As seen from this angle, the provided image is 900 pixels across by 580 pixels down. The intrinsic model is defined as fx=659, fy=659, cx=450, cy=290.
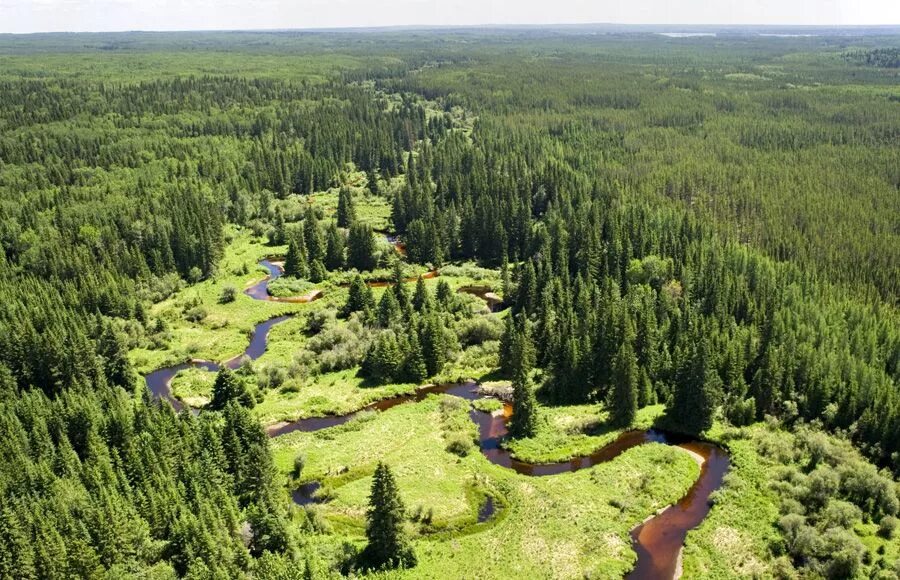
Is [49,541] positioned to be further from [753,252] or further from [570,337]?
[753,252]

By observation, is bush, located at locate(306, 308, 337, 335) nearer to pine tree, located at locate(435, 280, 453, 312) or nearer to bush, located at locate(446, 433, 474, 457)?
pine tree, located at locate(435, 280, 453, 312)

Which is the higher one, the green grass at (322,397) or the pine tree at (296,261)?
the pine tree at (296,261)

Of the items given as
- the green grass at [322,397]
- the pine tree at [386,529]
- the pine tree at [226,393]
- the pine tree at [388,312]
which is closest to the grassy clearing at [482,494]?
the pine tree at [386,529]

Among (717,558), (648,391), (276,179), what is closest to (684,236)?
(648,391)

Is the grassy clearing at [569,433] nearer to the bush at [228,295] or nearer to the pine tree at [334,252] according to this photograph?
the bush at [228,295]

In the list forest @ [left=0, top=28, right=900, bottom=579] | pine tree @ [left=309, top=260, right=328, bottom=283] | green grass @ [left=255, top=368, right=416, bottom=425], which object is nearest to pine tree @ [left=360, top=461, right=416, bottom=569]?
forest @ [left=0, top=28, right=900, bottom=579]

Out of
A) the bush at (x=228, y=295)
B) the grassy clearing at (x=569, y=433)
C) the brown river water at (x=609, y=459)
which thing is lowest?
the brown river water at (x=609, y=459)

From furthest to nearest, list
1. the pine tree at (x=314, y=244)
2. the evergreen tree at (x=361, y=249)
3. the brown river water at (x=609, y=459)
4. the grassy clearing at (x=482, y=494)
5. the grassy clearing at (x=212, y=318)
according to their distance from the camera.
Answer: the pine tree at (x=314, y=244)
the evergreen tree at (x=361, y=249)
the grassy clearing at (x=212, y=318)
the brown river water at (x=609, y=459)
the grassy clearing at (x=482, y=494)
